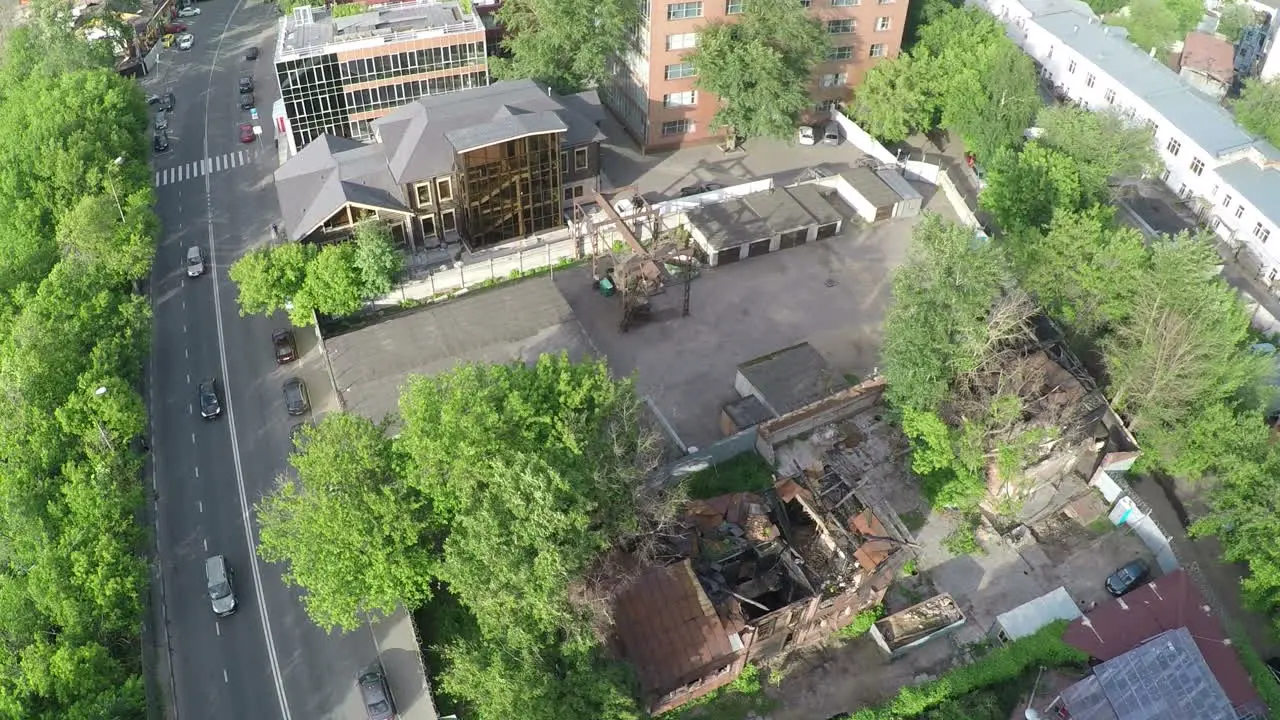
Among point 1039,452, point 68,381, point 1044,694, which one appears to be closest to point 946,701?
point 1044,694

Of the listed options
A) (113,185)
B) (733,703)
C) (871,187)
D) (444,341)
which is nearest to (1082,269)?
(871,187)

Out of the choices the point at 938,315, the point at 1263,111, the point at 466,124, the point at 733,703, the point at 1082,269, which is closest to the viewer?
the point at 733,703

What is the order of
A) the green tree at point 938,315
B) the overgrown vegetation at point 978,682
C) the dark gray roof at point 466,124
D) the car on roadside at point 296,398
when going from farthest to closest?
the dark gray roof at point 466,124 → the car on roadside at point 296,398 → the green tree at point 938,315 → the overgrown vegetation at point 978,682

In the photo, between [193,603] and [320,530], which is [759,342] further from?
[193,603]

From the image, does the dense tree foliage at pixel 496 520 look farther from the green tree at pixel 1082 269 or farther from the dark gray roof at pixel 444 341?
the green tree at pixel 1082 269

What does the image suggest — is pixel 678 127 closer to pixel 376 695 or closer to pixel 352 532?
pixel 352 532

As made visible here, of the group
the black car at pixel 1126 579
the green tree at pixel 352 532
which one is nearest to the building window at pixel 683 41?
the green tree at pixel 352 532

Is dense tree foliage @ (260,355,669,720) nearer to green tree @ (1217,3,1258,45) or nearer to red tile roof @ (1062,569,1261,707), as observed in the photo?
red tile roof @ (1062,569,1261,707)
